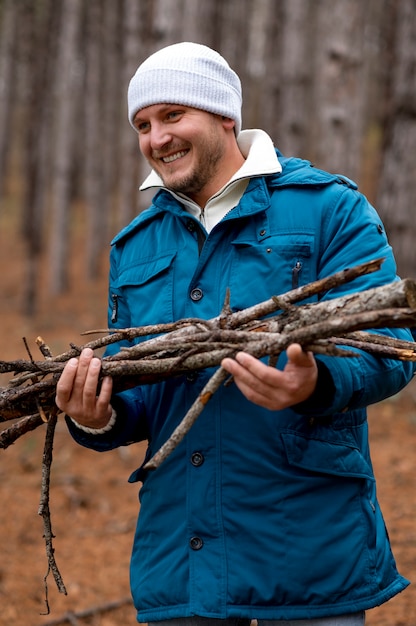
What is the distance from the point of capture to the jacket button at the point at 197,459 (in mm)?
2324

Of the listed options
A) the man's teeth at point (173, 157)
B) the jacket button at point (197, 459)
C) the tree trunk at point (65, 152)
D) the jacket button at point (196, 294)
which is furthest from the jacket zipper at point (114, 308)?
the tree trunk at point (65, 152)

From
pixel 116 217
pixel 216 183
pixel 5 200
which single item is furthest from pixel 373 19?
pixel 216 183

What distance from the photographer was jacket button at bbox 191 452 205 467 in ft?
7.63

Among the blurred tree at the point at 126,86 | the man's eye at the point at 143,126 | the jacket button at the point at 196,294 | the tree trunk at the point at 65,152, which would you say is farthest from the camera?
the tree trunk at the point at 65,152

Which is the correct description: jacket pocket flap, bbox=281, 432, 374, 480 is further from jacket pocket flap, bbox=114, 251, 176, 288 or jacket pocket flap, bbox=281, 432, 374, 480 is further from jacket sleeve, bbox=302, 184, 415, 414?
jacket pocket flap, bbox=114, 251, 176, 288

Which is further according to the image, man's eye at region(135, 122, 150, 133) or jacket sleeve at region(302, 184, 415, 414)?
man's eye at region(135, 122, 150, 133)

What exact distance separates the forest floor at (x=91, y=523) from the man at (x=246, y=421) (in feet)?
7.79

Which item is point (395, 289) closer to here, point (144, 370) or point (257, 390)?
point (257, 390)

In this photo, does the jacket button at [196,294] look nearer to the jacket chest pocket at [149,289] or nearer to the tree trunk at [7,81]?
the jacket chest pocket at [149,289]

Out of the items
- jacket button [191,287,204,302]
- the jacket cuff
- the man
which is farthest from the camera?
jacket button [191,287,204,302]

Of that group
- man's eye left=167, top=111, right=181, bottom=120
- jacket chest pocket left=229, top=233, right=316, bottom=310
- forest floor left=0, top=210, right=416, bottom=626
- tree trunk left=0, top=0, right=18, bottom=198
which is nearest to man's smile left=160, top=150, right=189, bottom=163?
man's eye left=167, top=111, right=181, bottom=120

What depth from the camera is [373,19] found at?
101 ft

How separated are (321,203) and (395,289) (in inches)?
20.9

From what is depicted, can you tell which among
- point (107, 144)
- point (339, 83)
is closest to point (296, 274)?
point (339, 83)
